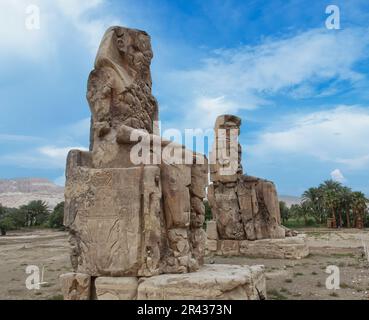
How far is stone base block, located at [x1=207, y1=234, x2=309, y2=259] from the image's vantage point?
11.8 m

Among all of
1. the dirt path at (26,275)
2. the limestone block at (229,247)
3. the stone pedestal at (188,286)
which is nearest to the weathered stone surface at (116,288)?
the stone pedestal at (188,286)

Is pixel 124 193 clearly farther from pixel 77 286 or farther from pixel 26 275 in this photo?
pixel 26 275

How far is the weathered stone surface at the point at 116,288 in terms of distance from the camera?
473 cm

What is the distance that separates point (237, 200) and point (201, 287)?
8728 millimetres

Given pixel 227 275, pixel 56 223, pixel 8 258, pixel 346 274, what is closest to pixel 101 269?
pixel 227 275

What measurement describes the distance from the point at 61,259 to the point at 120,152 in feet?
30.2

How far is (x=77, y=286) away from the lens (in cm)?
511

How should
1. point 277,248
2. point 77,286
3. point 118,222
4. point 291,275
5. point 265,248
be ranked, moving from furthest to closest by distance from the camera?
point 265,248, point 277,248, point 291,275, point 77,286, point 118,222

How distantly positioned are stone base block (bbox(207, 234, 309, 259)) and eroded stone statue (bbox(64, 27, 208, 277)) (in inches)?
276

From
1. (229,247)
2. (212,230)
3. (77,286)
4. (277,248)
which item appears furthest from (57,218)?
(77,286)

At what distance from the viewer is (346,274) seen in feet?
28.1

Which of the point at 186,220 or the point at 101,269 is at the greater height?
the point at 186,220

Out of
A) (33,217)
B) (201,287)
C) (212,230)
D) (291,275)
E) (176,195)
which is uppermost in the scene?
(176,195)
